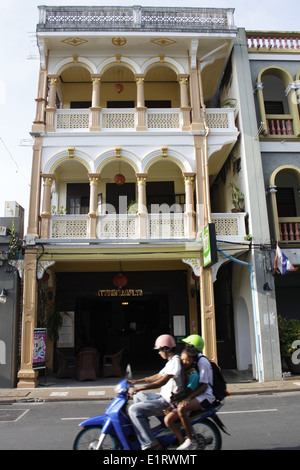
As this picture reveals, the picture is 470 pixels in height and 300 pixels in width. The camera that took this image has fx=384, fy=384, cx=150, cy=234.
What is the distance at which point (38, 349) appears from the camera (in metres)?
11.8

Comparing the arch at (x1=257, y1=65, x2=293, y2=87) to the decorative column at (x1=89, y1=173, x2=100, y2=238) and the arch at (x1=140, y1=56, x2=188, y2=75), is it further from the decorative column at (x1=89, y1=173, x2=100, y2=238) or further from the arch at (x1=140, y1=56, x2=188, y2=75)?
the decorative column at (x1=89, y1=173, x2=100, y2=238)

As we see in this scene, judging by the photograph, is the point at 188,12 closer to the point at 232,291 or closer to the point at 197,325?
the point at 232,291

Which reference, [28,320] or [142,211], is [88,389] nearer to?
[28,320]

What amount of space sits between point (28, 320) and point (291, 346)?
8.41 metres

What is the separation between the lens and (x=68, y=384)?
1227 centimetres

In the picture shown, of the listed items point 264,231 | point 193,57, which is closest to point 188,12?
point 193,57

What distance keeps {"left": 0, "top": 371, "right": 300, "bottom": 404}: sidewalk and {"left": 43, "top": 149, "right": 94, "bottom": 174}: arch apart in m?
6.98

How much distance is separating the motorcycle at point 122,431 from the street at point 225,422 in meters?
0.78

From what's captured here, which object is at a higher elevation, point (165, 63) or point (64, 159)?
point (165, 63)

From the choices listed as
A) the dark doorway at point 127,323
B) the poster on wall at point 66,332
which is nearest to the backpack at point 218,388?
the poster on wall at point 66,332

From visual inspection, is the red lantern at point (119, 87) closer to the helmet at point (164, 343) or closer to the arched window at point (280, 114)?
the arched window at point (280, 114)

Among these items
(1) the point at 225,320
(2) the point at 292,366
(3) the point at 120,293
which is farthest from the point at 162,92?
(2) the point at 292,366

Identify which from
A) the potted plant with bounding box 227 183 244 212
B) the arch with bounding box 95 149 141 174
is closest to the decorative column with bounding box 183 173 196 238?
the potted plant with bounding box 227 183 244 212

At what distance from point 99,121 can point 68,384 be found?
896cm
